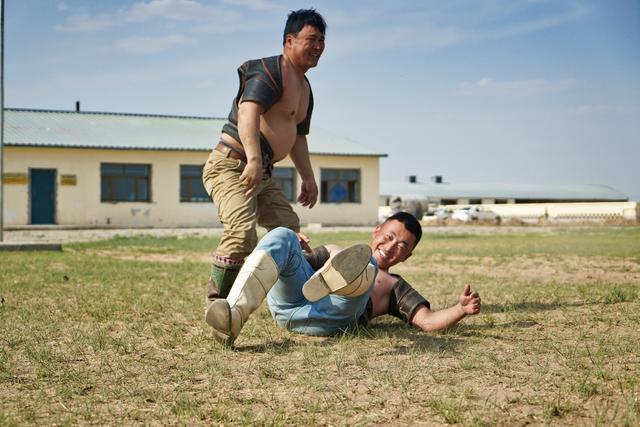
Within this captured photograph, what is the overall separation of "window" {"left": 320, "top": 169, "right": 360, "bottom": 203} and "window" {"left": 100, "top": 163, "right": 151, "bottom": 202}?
8120mm

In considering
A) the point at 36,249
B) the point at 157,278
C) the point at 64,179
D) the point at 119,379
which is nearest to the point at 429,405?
the point at 119,379

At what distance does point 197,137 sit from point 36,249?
67.7 ft

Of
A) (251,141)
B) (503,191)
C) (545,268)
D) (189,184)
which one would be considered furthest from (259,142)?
(503,191)

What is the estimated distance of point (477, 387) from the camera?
312 cm

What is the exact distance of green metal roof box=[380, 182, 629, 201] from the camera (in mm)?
69312

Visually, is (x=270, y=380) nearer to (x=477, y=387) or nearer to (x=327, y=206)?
(x=477, y=387)

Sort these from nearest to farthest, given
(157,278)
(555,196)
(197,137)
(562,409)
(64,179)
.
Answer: (562,409) < (157,278) < (64,179) < (197,137) < (555,196)

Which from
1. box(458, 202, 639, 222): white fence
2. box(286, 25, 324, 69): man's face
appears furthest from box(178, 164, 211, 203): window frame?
box(286, 25, 324, 69): man's face

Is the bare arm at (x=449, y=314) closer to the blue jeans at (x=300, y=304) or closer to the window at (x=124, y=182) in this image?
the blue jeans at (x=300, y=304)

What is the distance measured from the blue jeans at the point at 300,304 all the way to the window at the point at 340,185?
99.4 ft

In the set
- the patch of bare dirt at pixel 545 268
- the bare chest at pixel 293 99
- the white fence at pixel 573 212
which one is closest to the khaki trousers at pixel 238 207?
the bare chest at pixel 293 99

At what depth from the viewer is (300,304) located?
4473mm

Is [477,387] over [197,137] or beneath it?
beneath

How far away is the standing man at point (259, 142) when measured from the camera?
4512 millimetres
